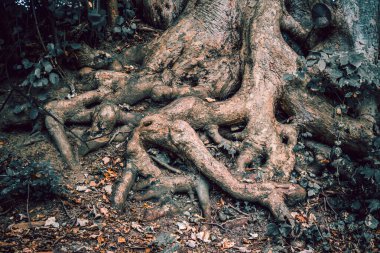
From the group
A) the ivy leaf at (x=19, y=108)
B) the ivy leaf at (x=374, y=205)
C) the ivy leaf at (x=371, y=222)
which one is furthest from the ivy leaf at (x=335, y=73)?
the ivy leaf at (x=19, y=108)

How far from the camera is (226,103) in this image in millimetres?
4512

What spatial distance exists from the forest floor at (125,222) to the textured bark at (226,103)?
0.15 meters

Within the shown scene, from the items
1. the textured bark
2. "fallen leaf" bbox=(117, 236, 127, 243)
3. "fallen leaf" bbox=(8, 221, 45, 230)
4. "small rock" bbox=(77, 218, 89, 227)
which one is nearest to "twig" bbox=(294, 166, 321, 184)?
the textured bark

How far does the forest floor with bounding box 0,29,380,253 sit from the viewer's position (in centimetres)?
332

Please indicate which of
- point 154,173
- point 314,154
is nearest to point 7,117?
point 154,173

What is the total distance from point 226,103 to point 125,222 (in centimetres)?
193

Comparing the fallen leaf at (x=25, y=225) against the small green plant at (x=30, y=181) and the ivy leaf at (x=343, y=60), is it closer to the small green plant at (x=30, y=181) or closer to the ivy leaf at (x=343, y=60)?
the small green plant at (x=30, y=181)

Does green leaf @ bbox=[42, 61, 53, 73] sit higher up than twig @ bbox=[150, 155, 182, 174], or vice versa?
green leaf @ bbox=[42, 61, 53, 73]

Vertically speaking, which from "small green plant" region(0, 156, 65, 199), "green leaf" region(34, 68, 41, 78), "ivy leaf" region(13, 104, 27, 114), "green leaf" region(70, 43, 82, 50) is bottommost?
"small green plant" region(0, 156, 65, 199)

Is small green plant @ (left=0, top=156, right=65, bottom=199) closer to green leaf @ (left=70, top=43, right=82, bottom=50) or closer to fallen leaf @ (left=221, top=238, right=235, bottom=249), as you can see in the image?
fallen leaf @ (left=221, top=238, right=235, bottom=249)

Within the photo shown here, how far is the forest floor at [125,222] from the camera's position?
10.9 ft

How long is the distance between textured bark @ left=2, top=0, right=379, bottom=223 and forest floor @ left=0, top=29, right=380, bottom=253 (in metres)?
0.15

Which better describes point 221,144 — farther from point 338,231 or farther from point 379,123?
point 379,123

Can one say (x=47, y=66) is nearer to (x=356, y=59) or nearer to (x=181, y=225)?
(x=181, y=225)
